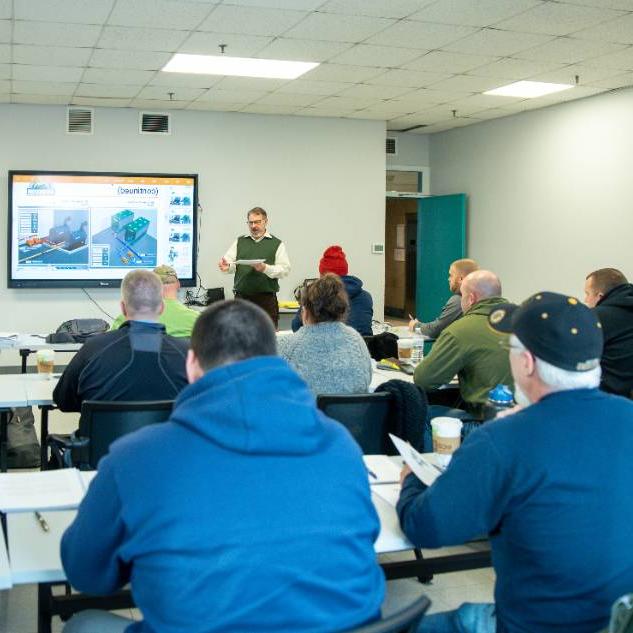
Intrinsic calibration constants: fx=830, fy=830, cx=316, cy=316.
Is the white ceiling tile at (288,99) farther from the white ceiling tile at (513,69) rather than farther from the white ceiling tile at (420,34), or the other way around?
the white ceiling tile at (420,34)

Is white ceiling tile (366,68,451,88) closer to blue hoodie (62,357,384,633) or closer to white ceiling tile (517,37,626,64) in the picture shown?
white ceiling tile (517,37,626,64)

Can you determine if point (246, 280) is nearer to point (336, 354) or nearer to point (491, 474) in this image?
point (336, 354)

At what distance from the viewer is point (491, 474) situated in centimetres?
170

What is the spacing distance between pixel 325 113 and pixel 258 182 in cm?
109

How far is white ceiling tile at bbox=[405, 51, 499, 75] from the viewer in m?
6.60

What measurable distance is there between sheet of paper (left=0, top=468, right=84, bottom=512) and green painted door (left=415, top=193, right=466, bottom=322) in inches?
345

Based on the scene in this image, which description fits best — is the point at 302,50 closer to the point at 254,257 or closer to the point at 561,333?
the point at 254,257

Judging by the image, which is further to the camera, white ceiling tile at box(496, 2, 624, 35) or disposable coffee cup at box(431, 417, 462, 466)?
white ceiling tile at box(496, 2, 624, 35)

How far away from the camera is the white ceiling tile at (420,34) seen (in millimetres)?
5711

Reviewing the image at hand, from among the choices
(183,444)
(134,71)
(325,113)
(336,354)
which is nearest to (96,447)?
(336,354)

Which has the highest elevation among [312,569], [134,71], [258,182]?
[134,71]

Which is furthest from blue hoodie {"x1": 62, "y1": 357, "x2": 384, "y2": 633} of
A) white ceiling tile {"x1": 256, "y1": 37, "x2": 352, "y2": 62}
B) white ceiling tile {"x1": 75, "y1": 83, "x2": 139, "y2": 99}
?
white ceiling tile {"x1": 75, "y1": 83, "x2": 139, "y2": 99}

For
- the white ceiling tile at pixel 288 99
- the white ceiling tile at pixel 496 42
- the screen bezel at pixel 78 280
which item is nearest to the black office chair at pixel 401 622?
the white ceiling tile at pixel 496 42

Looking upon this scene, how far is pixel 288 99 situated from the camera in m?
8.53
